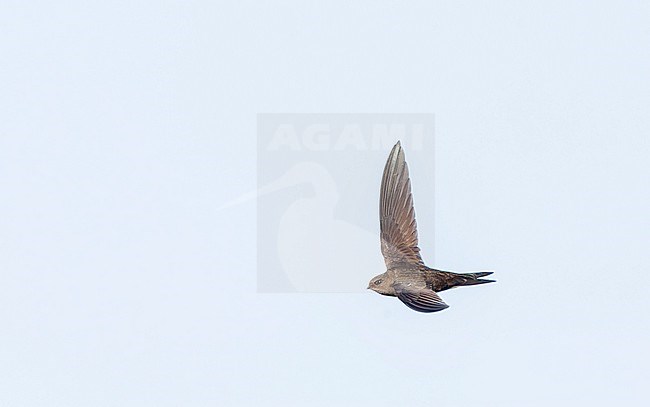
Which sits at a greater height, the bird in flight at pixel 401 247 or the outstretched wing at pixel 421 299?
the bird in flight at pixel 401 247

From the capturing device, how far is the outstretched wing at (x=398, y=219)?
24350mm

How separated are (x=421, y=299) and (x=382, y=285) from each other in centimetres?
230

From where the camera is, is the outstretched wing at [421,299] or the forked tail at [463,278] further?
the forked tail at [463,278]

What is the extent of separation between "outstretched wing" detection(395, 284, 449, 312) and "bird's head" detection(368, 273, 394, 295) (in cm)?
73

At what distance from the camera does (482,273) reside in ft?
77.9

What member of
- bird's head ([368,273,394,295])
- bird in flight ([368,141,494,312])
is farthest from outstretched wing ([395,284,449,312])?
bird's head ([368,273,394,295])

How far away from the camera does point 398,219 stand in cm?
2458

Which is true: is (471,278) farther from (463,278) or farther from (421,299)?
(421,299)

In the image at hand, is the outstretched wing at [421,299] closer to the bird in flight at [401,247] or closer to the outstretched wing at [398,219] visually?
the bird in flight at [401,247]

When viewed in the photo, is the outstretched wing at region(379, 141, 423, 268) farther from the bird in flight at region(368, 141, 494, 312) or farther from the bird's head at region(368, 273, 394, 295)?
the bird's head at region(368, 273, 394, 295)

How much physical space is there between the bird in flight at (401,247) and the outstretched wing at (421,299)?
0.38m

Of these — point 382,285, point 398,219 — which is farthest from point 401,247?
point 382,285

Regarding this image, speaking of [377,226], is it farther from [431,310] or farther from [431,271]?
[431,310]

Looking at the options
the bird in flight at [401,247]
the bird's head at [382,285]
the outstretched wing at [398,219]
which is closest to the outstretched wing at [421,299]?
the bird in flight at [401,247]
